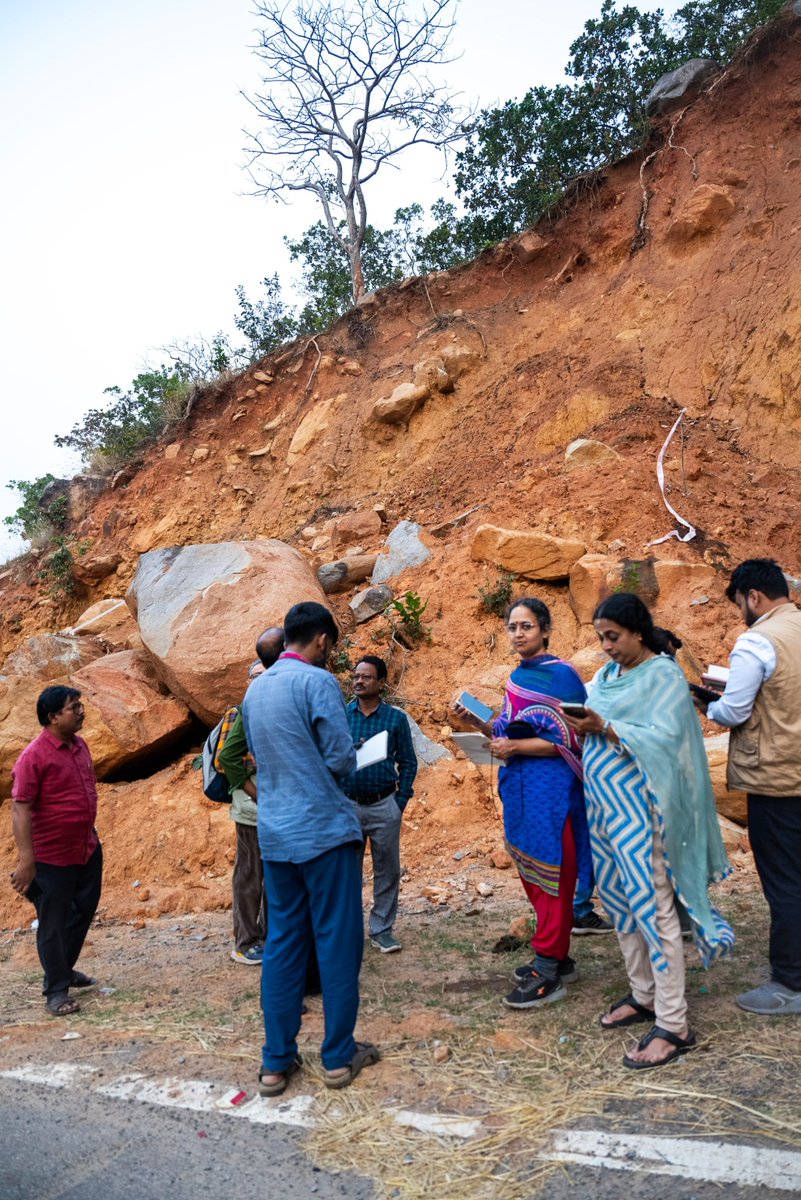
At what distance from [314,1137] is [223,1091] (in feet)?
1.77

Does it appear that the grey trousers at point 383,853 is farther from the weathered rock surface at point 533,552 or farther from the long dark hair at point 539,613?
the weathered rock surface at point 533,552

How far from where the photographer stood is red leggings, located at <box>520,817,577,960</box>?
3398mm

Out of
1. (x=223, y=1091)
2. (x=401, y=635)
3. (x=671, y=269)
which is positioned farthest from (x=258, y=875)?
(x=671, y=269)

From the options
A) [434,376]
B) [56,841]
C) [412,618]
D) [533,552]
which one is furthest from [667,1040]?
[434,376]

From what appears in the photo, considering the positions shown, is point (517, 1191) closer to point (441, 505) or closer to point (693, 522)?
point (693, 522)

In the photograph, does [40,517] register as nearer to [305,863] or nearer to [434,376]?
[434,376]

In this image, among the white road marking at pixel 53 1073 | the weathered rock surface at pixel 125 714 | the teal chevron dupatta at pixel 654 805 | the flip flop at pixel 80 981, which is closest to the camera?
the teal chevron dupatta at pixel 654 805

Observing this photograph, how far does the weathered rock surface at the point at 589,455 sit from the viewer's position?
9.05m

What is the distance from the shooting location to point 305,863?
3.02 meters

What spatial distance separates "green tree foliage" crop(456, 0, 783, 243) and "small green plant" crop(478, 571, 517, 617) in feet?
25.9

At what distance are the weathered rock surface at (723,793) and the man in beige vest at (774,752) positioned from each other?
220cm

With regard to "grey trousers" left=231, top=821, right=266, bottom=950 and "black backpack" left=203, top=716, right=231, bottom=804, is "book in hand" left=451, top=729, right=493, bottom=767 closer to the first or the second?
"black backpack" left=203, top=716, right=231, bottom=804

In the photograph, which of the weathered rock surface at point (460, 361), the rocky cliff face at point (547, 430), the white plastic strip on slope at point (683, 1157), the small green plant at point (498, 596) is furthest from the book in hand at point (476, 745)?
the weathered rock surface at point (460, 361)

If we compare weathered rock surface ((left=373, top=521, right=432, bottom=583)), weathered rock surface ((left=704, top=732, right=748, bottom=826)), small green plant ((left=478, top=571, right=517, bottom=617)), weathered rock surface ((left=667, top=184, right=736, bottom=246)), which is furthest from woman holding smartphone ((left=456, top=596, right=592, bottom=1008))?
weathered rock surface ((left=667, top=184, right=736, bottom=246))
